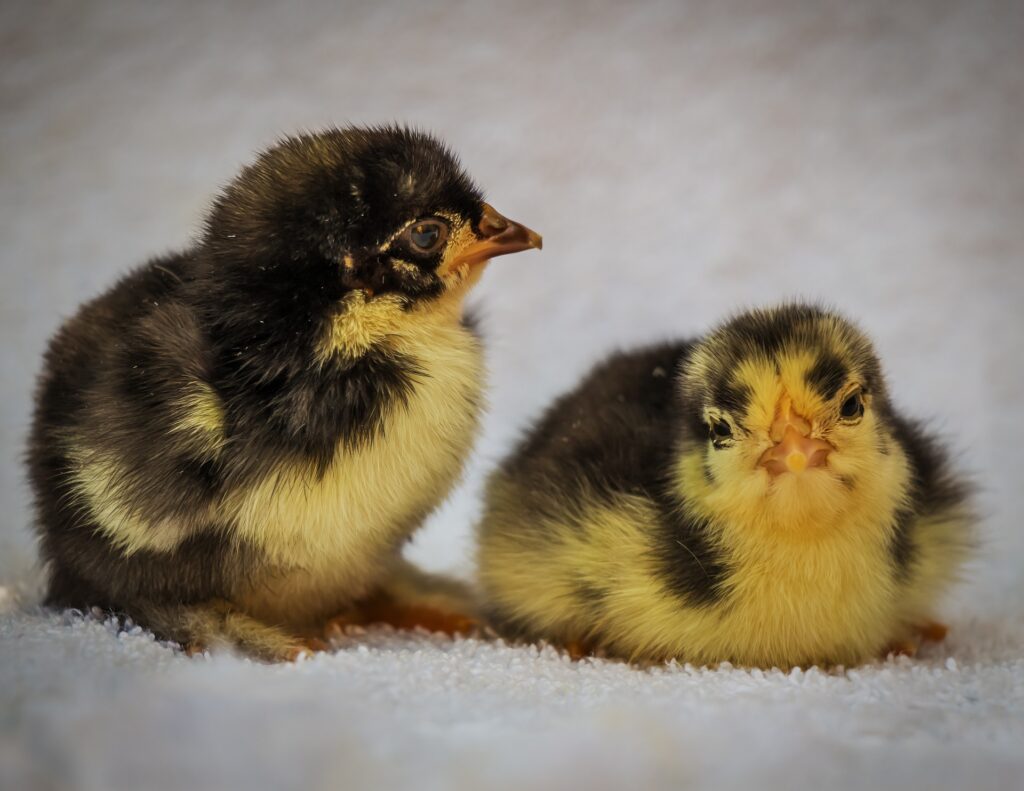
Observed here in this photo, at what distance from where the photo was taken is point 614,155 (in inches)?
88.7

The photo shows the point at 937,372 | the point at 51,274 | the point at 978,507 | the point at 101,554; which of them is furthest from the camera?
the point at 937,372

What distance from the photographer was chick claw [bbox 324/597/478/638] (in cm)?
157

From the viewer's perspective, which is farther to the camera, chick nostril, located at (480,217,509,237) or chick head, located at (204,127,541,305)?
chick nostril, located at (480,217,509,237)

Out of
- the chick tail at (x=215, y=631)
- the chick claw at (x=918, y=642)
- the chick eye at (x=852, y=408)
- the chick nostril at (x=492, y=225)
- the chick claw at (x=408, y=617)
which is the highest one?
the chick nostril at (x=492, y=225)

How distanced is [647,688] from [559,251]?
1.27 m

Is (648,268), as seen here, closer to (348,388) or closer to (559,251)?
(559,251)

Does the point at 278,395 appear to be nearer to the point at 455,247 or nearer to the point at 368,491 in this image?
the point at 368,491

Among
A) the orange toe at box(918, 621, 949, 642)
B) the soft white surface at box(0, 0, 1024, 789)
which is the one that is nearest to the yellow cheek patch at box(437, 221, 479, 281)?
the soft white surface at box(0, 0, 1024, 789)

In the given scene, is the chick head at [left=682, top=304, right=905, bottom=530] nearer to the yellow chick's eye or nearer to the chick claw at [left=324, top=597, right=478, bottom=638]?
the yellow chick's eye

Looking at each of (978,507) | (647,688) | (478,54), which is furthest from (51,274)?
(978,507)

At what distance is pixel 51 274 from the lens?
2035 millimetres

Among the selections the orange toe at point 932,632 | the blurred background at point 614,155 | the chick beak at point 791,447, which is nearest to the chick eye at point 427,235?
the chick beak at point 791,447

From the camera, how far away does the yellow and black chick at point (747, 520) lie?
1.26 meters

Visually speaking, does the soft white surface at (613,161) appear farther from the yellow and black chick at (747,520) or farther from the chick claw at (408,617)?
the yellow and black chick at (747,520)
